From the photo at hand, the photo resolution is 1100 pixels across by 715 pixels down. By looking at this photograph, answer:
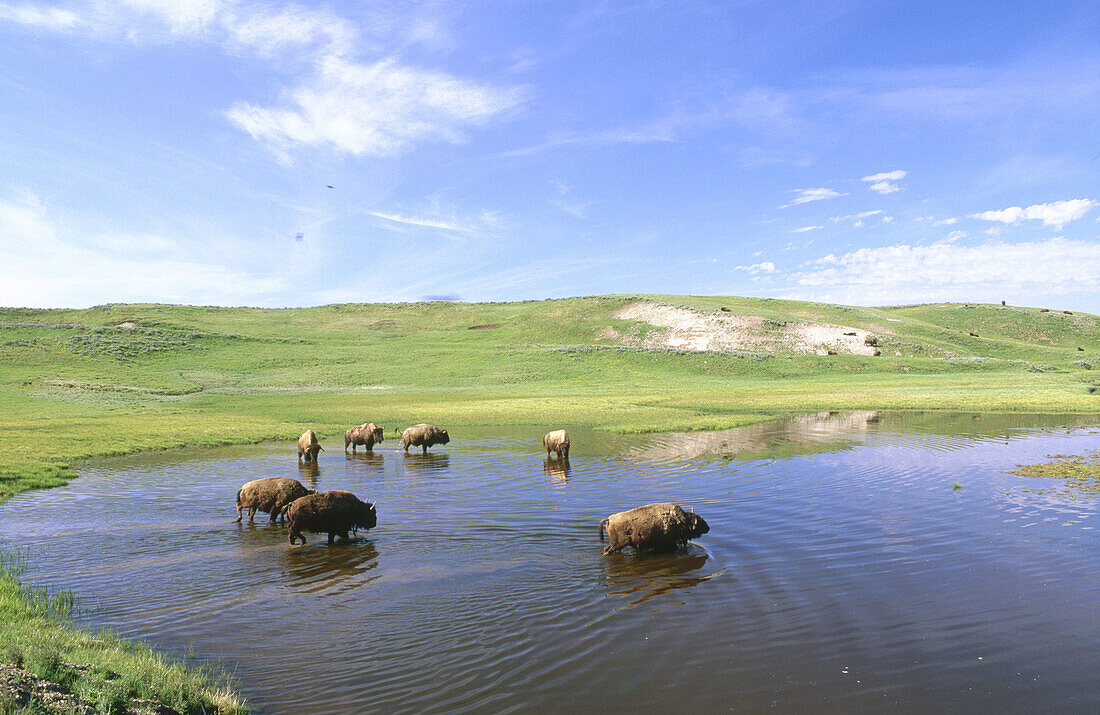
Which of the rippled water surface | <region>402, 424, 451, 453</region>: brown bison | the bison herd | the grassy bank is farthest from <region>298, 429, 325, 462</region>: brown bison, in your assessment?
the bison herd

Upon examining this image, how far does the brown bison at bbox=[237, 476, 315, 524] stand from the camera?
16.9 metres

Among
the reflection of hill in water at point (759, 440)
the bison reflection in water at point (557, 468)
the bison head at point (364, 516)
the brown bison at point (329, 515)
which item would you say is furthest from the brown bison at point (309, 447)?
the reflection of hill in water at point (759, 440)

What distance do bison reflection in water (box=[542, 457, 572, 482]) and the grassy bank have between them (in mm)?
11158

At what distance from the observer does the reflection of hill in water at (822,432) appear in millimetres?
27969

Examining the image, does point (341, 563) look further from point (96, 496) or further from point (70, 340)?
point (70, 340)

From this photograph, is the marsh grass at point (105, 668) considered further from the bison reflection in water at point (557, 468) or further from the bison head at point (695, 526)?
the bison reflection in water at point (557, 468)

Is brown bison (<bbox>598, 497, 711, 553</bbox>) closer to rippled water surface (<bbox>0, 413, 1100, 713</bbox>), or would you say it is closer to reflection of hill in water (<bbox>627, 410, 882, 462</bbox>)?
rippled water surface (<bbox>0, 413, 1100, 713</bbox>)

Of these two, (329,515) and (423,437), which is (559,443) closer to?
(423,437)

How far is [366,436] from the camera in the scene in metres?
30.7

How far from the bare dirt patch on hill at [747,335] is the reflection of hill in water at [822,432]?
48272 millimetres

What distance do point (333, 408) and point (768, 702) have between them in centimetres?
4739

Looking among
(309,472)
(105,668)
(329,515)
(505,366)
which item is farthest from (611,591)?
(505,366)

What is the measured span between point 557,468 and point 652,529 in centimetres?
1143

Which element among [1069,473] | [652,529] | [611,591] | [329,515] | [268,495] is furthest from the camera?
[1069,473]
